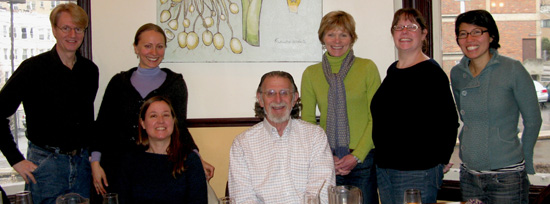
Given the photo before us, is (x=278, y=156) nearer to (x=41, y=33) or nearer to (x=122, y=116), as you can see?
(x=122, y=116)

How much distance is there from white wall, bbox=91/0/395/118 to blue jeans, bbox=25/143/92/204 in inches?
28.9

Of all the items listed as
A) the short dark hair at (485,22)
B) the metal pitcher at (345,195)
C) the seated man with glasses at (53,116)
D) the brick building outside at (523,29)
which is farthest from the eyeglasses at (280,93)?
the brick building outside at (523,29)

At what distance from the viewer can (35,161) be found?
2826 millimetres

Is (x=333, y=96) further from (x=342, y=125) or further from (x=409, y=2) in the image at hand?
(x=409, y=2)

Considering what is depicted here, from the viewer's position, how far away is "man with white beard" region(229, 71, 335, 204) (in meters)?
2.53

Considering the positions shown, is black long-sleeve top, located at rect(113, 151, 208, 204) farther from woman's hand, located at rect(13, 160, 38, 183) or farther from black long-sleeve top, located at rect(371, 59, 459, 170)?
black long-sleeve top, located at rect(371, 59, 459, 170)

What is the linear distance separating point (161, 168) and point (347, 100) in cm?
116

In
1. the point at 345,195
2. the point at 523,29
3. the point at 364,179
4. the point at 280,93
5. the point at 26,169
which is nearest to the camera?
the point at 345,195

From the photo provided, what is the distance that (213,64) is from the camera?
352 centimetres

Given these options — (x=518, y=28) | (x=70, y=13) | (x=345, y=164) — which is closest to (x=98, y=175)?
(x=70, y=13)

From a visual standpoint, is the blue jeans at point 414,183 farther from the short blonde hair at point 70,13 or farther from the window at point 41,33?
the window at point 41,33

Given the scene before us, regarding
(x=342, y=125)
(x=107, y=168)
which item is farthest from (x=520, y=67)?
(x=107, y=168)

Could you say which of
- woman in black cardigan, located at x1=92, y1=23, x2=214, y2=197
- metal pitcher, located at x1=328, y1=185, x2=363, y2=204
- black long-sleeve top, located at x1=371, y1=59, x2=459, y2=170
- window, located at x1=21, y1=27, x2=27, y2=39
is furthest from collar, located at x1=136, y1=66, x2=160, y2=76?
metal pitcher, located at x1=328, y1=185, x2=363, y2=204

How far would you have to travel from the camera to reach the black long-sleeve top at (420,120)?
8.21 ft
